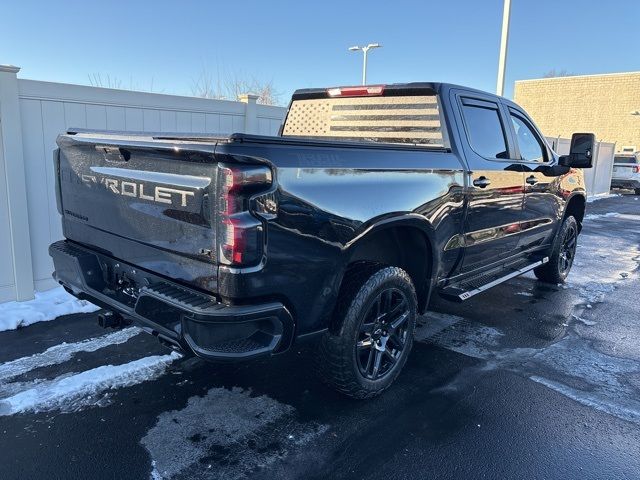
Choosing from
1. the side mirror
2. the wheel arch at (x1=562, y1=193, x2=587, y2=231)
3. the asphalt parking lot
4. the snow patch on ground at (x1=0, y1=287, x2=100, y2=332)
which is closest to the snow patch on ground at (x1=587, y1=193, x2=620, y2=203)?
the wheel arch at (x1=562, y1=193, x2=587, y2=231)

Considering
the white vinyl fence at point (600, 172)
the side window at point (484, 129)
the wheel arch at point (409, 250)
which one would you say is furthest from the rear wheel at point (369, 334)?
the white vinyl fence at point (600, 172)

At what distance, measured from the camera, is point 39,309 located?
489 centimetres

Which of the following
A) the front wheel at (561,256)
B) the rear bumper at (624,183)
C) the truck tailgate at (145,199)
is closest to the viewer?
the truck tailgate at (145,199)

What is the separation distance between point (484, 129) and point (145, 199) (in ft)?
9.82

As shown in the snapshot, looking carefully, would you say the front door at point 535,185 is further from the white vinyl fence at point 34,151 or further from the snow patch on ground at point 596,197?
the snow patch on ground at point 596,197

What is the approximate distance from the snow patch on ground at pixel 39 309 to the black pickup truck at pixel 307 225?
4.61ft

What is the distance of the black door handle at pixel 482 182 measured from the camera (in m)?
4.08

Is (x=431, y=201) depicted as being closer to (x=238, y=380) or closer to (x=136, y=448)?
(x=238, y=380)

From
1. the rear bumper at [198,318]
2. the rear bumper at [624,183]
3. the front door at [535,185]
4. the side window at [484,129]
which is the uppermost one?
the side window at [484,129]

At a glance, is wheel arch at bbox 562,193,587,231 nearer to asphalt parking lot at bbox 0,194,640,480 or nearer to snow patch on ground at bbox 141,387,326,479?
asphalt parking lot at bbox 0,194,640,480

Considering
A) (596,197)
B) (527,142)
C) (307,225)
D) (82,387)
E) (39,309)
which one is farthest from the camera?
(596,197)

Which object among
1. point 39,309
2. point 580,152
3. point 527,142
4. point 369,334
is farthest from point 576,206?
point 39,309

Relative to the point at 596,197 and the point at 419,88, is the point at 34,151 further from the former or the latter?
the point at 596,197

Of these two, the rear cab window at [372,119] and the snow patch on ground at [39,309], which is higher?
the rear cab window at [372,119]
